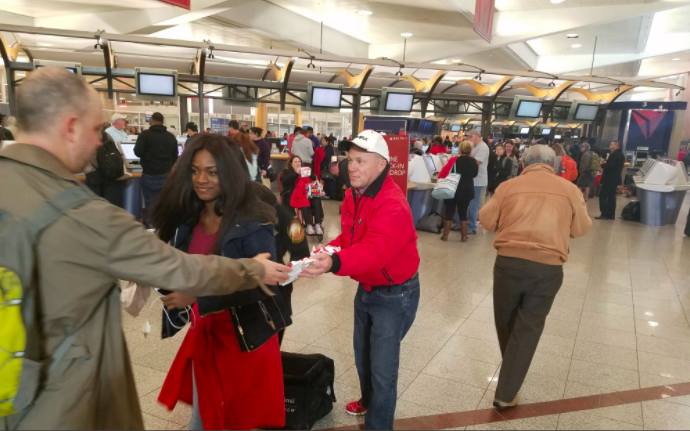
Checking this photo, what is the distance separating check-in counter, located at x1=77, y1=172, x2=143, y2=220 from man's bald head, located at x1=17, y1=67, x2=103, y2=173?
7.12 m

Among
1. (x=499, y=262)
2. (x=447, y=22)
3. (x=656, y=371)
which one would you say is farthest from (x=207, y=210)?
(x=447, y=22)

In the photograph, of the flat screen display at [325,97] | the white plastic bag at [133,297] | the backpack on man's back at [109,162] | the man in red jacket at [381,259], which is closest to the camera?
the white plastic bag at [133,297]

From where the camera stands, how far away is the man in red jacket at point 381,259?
2123 millimetres

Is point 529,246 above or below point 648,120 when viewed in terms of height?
below

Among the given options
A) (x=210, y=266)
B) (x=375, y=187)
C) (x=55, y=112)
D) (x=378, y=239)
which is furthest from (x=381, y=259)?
(x=55, y=112)

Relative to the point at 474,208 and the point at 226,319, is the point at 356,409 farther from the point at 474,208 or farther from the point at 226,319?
the point at 474,208

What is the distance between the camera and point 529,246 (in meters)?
2.73

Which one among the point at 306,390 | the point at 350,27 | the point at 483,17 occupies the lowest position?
the point at 306,390

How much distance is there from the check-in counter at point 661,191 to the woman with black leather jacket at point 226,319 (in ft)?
33.8

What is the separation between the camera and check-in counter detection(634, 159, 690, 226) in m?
9.60

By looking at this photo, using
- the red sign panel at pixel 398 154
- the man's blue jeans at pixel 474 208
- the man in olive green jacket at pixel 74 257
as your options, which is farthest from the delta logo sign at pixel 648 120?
the man in olive green jacket at pixel 74 257

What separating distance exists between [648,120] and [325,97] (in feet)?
37.2

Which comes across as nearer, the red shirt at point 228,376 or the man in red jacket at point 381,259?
the red shirt at point 228,376

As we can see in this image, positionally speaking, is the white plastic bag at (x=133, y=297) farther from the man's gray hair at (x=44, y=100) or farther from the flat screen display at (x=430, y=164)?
the flat screen display at (x=430, y=164)
